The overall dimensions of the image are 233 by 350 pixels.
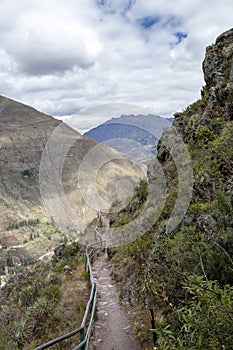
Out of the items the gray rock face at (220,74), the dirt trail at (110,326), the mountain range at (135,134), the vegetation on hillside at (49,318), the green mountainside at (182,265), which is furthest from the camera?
the mountain range at (135,134)

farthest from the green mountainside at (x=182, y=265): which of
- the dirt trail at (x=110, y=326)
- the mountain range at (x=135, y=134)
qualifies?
the mountain range at (x=135, y=134)

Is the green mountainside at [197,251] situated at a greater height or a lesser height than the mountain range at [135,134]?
lesser

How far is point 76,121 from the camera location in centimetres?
1564

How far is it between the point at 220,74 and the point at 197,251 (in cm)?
1013

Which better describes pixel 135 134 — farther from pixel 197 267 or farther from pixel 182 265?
pixel 197 267

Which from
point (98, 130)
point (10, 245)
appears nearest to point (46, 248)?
point (10, 245)

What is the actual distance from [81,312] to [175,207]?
14.2 feet

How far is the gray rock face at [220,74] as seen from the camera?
11922mm

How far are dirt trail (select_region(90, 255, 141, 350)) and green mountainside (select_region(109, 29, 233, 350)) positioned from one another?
1.15 feet

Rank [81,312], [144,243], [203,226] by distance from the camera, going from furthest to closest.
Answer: [144,243], [81,312], [203,226]

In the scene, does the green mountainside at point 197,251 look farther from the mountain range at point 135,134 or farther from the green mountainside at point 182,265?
the mountain range at point 135,134

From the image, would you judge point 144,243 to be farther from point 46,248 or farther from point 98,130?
point 46,248

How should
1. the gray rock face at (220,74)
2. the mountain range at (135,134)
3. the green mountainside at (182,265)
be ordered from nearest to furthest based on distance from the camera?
1. the green mountainside at (182,265)
2. the gray rock face at (220,74)
3. the mountain range at (135,134)

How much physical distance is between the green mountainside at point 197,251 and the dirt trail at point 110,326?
0.35 meters
